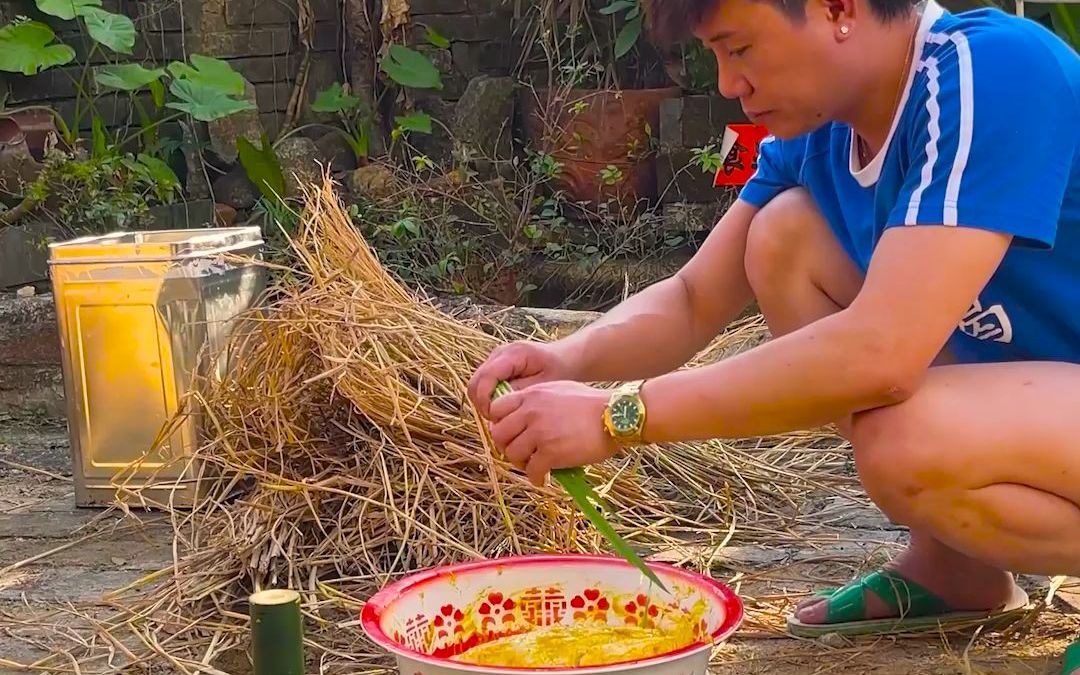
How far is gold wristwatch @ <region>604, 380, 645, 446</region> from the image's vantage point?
1.32 meters

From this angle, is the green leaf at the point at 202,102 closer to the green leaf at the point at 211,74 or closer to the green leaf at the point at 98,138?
the green leaf at the point at 211,74

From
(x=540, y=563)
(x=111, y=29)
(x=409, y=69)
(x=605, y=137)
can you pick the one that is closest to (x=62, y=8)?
(x=111, y=29)

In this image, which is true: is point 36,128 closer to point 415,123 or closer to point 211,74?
point 211,74

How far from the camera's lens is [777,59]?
4.33ft

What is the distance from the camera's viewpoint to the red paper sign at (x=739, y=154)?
3.82m

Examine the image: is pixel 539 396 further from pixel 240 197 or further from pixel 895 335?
pixel 240 197

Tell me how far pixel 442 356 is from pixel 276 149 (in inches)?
94.1

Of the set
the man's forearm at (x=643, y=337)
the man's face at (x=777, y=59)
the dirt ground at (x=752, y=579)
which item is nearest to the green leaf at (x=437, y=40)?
the dirt ground at (x=752, y=579)

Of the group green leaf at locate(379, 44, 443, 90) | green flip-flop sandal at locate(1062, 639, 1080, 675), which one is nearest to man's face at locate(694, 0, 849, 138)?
green flip-flop sandal at locate(1062, 639, 1080, 675)

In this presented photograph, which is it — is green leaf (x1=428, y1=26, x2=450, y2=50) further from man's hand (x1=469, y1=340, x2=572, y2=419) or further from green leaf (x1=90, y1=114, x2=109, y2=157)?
man's hand (x1=469, y1=340, x2=572, y2=419)

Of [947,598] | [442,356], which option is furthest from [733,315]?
[442,356]

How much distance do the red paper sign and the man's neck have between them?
Result: 240 cm

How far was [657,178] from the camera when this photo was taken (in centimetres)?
440

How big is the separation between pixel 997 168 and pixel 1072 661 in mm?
572
